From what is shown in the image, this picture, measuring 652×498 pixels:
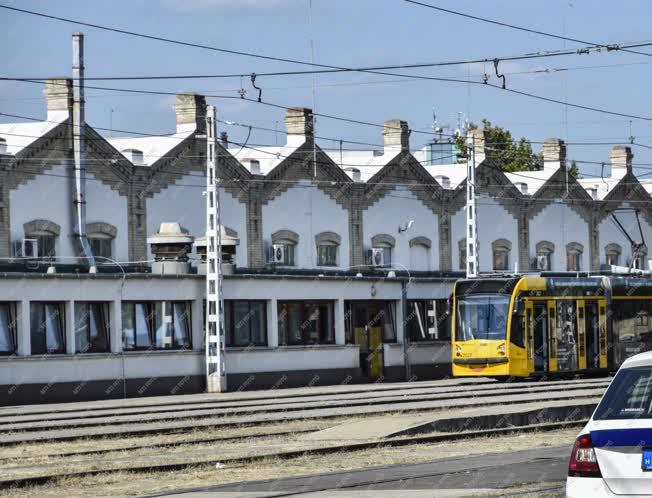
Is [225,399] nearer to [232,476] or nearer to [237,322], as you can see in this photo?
[237,322]

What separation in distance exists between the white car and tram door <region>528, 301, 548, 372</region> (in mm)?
29426

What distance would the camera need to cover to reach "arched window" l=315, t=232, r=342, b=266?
5094cm

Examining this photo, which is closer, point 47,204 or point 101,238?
point 47,204

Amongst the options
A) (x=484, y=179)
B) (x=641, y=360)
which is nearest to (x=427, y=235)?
(x=484, y=179)

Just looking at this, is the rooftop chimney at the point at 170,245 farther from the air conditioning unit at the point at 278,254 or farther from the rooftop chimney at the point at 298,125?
the rooftop chimney at the point at 298,125

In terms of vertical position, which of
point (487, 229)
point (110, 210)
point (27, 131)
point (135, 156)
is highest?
point (27, 131)

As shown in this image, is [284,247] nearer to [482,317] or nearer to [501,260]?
[482,317]

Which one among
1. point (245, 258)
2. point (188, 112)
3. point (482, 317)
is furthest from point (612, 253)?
point (482, 317)

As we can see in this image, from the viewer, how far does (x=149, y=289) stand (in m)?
39.1

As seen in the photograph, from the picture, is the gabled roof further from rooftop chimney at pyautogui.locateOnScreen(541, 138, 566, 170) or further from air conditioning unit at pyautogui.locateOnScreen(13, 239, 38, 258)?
rooftop chimney at pyautogui.locateOnScreen(541, 138, 566, 170)

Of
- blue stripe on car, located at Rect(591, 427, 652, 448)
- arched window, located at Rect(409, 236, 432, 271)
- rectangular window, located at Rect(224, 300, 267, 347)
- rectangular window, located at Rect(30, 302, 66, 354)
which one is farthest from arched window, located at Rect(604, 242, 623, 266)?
blue stripe on car, located at Rect(591, 427, 652, 448)

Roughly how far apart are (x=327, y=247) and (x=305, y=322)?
7.34 meters

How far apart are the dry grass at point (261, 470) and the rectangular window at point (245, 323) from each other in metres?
20.4

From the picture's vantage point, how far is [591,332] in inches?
1617
